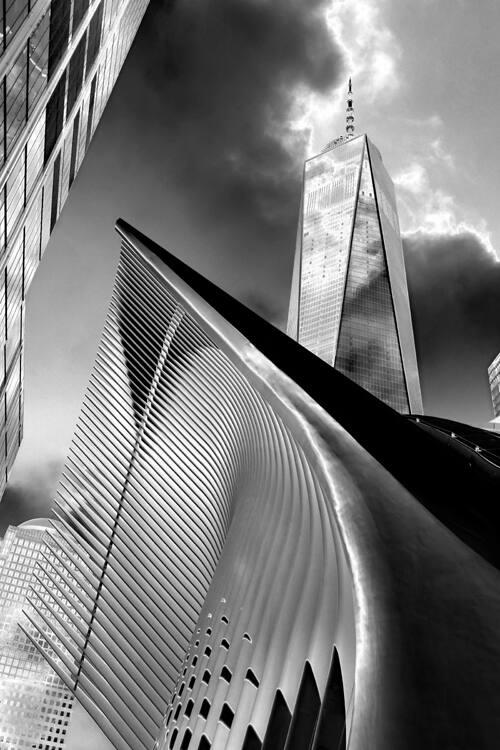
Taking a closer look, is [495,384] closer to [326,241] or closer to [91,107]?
[326,241]

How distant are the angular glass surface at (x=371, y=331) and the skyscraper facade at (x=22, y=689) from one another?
79.6m

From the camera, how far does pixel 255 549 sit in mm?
9617

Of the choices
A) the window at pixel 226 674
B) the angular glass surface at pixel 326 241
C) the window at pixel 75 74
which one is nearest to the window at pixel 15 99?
the window at pixel 75 74

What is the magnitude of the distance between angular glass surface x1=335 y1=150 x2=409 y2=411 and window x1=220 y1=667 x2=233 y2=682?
102 meters

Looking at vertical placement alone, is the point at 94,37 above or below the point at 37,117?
above

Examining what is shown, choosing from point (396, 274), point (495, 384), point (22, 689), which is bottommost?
point (22, 689)

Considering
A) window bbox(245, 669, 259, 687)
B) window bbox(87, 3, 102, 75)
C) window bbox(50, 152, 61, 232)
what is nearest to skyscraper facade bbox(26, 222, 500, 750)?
window bbox(245, 669, 259, 687)

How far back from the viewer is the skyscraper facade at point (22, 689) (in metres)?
128

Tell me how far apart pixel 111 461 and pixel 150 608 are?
408 cm

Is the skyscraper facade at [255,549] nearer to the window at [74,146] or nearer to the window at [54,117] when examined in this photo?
the window at [54,117]

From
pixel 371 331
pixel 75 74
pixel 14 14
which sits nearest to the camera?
pixel 14 14

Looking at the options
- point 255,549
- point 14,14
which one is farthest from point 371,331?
point 255,549

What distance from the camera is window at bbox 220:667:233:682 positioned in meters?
8.59

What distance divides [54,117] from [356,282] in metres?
83.6
